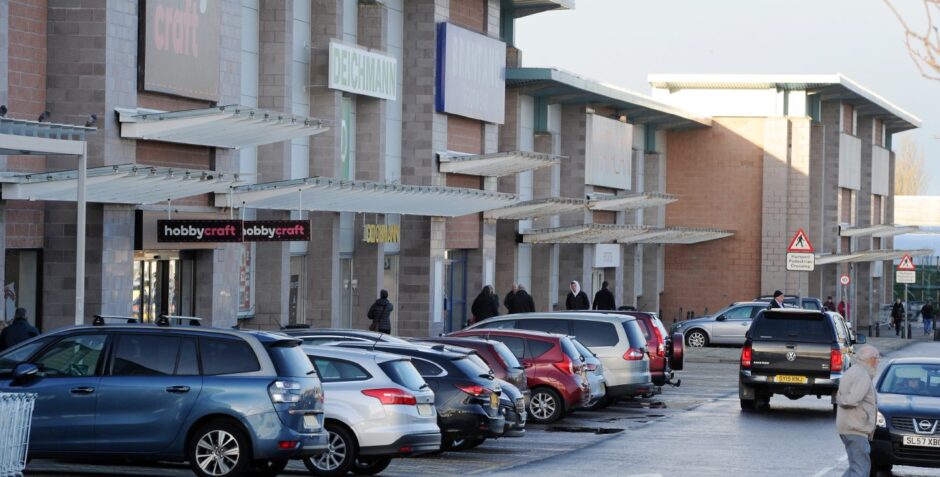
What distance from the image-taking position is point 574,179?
54.2 meters

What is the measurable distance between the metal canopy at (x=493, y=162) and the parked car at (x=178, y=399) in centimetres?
2617

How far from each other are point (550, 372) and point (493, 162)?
18.2 metres

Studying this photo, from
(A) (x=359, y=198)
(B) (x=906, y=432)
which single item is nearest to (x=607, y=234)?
(A) (x=359, y=198)

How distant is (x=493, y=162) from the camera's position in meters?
43.1

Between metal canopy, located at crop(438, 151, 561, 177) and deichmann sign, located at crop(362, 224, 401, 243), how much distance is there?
107 inches

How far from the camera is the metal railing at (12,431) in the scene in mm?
14352

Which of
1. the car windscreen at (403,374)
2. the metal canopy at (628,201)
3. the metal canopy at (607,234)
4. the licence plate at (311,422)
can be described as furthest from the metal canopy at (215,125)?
the metal canopy at (628,201)

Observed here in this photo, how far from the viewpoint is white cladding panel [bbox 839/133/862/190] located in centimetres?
7488

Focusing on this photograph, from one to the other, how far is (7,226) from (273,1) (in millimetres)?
10307

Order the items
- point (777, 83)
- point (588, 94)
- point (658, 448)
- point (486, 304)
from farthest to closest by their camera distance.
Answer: point (777, 83), point (588, 94), point (486, 304), point (658, 448)

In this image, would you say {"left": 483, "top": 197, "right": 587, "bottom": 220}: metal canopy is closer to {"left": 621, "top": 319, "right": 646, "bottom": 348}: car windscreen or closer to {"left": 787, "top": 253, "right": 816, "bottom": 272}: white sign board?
{"left": 787, "top": 253, "right": 816, "bottom": 272}: white sign board

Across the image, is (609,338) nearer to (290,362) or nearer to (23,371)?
(290,362)

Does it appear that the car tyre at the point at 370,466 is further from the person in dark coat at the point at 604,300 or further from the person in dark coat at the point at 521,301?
the person in dark coat at the point at 604,300

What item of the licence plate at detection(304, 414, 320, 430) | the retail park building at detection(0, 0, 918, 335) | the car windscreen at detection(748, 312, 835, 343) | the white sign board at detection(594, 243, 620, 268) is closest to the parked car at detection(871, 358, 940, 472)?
the licence plate at detection(304, 414, 320, 430)
